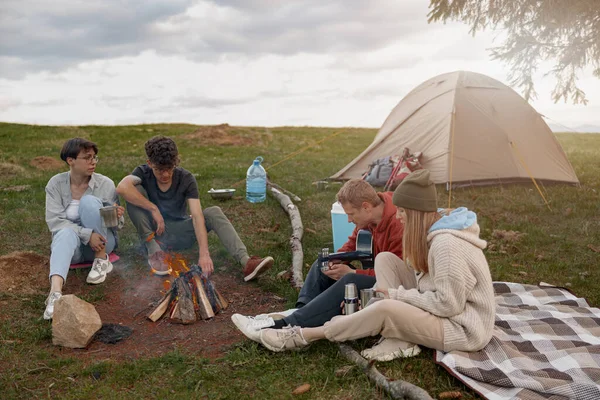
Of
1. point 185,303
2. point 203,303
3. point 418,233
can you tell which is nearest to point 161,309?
point 185,303

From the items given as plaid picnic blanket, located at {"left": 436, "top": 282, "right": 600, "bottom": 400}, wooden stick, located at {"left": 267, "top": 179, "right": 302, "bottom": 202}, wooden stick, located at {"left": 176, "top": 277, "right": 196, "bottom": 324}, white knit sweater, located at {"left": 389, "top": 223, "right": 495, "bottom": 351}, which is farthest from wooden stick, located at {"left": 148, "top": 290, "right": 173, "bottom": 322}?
wooden stick, located at {"left": 267, "top": 179, "right": 302, "bottom": 202}

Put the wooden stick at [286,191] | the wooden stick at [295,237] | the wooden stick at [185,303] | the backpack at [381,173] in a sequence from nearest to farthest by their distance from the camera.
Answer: the wooden stick at [185,303] < the wooden stick at [295,237] < the wooden stick at [286,191] < the backpack at [381,173]

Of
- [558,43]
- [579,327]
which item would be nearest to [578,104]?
[558,43]

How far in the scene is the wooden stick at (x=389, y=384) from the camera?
123 inches

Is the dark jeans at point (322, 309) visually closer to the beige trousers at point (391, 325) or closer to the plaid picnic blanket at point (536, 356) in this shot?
the beige trousers at point (391, 325)

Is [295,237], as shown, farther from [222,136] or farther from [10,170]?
[222,136]

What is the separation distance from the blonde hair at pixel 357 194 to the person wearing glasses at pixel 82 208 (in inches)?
99.3

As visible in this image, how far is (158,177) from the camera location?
18.0ft

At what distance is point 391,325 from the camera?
3529 mm

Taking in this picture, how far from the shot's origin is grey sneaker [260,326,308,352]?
3783mm

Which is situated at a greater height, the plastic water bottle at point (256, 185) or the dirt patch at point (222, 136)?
the dirt patch at point (222, 136)

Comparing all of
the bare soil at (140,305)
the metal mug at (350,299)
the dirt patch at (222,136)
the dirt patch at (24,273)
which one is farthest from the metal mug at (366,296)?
the dirt patch at (222,136)

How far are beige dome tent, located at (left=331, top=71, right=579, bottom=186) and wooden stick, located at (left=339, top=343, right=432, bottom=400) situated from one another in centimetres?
577

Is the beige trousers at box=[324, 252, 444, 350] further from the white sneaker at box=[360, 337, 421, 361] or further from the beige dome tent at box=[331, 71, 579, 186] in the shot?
the beige dome tent at box=[331, 71, 579, 186]
